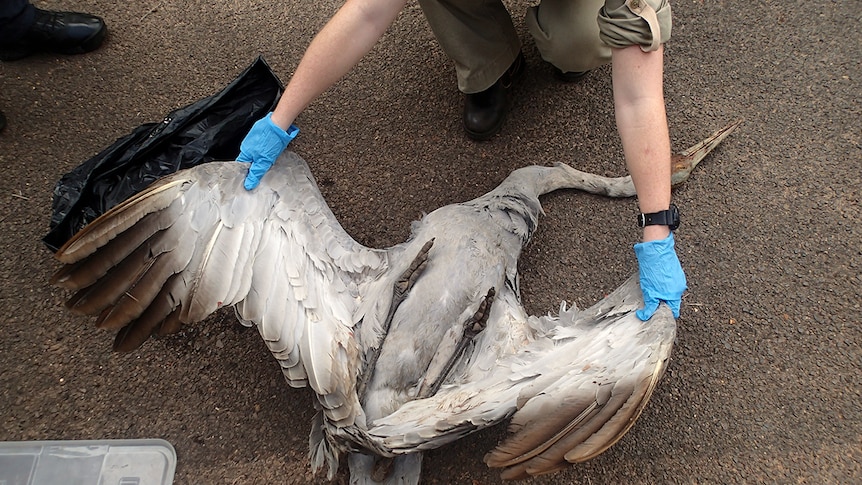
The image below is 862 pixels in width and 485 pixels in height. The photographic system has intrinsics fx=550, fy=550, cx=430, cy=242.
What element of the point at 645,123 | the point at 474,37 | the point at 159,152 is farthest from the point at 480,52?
the point at 159,152

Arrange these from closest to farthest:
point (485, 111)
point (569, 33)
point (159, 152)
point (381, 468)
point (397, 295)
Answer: point (381, 468) → point (397, 295) → point (159, 152) → point (569, 33) → point (485, 111)

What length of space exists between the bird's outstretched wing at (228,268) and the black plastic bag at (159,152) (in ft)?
1.70

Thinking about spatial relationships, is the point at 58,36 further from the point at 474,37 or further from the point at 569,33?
the point at 569,33

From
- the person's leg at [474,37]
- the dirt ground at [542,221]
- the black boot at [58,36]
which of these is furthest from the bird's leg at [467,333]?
the black boot at [58,36]

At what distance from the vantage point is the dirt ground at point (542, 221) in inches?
78.5

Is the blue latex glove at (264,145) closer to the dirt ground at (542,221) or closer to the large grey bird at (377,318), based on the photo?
the large grey bird at (377,318)

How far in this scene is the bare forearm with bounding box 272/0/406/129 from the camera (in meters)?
1.76

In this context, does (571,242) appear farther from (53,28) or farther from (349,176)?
(53,28)

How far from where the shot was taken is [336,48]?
1.79 metres

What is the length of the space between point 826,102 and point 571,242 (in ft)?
4.58

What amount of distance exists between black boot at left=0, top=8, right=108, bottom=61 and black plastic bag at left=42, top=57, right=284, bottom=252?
0.84 m

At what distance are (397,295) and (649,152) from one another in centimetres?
92

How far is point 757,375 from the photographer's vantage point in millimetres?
2088

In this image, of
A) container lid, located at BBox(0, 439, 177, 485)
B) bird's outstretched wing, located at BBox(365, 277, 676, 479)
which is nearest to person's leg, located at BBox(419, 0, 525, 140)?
bird's outstretched wing, located at BBox(365, 277, 676, 479)
